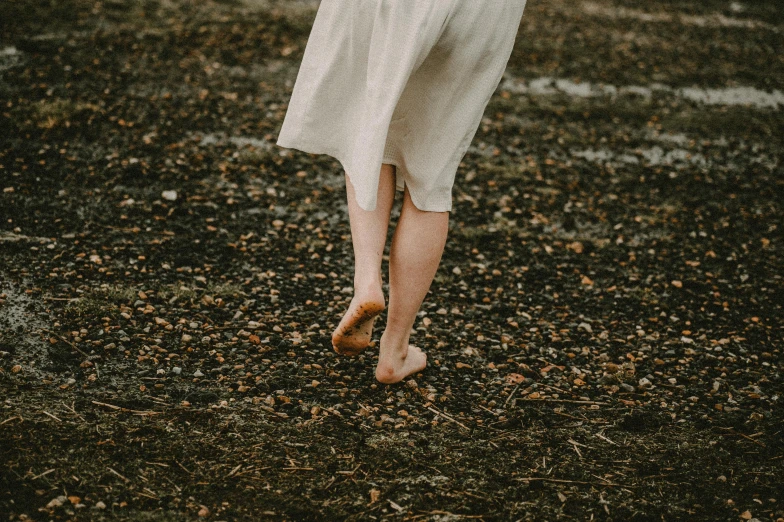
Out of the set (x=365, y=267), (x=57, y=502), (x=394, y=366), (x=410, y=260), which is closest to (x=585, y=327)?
(x=394, y=366)

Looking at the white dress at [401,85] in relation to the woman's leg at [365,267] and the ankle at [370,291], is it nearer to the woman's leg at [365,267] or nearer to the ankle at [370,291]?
the woman's leg at [365,267]

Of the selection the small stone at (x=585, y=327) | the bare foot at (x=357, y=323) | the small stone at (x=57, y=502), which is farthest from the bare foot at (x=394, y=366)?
the small stone at (x=57, y=502)

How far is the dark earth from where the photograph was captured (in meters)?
2.16

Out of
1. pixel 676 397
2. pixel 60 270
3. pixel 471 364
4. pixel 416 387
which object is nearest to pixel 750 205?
pixel 676 397

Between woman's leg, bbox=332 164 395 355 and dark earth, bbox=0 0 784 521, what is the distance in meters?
0.33

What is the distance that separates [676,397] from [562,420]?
0.51 metres

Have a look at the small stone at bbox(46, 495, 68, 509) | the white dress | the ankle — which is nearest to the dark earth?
the small stone at bbox(46, 495, 68, 509)

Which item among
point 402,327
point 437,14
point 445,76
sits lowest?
point 402,327

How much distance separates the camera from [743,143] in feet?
17.4

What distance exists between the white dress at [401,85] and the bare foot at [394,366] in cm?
58

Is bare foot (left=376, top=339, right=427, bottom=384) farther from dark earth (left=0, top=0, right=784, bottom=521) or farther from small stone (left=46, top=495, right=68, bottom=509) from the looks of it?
small stone (left=46, top=495, right=68, bottom=509)

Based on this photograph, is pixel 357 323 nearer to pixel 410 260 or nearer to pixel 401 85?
pixel 410 260

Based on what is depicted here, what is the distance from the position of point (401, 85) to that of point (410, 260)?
1.89ft

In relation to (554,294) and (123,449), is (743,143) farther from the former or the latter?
(123,449)
